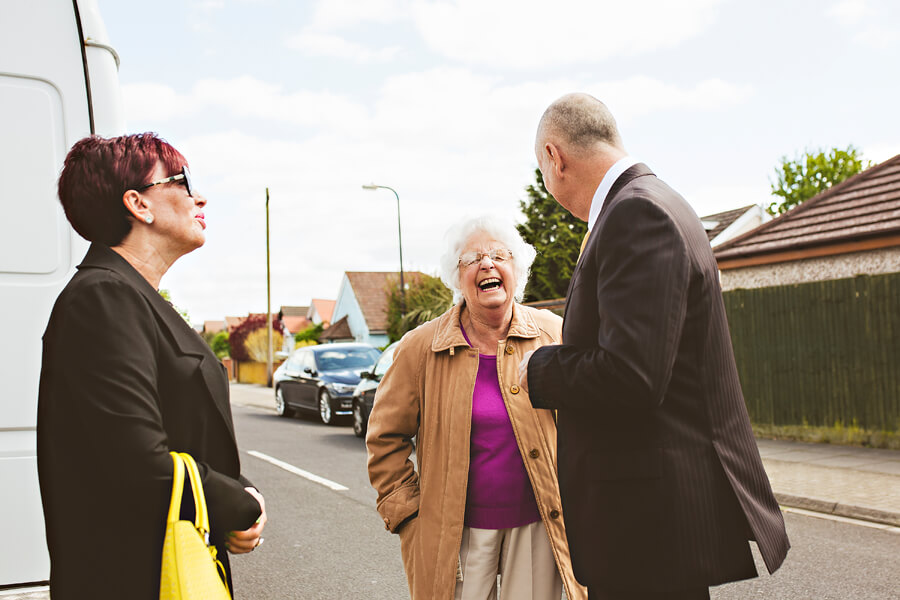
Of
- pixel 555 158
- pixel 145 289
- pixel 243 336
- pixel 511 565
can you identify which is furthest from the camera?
pixel 243 336

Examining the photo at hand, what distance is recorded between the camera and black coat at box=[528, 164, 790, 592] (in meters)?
1.84

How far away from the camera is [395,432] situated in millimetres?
2838

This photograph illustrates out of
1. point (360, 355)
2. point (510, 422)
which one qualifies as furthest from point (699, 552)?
point (360, 355)

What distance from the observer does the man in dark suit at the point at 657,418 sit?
1842 millimetres

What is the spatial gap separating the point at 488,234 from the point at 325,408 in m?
13.1

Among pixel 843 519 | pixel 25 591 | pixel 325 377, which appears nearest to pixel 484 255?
pixel 25 591

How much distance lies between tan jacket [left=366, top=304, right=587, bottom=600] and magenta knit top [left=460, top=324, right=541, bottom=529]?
0.05 m

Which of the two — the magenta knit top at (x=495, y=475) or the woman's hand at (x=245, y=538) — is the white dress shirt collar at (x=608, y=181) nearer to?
the magenta knit top at (x=495, y=475)

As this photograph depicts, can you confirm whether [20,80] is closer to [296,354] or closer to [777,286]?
[777,286]

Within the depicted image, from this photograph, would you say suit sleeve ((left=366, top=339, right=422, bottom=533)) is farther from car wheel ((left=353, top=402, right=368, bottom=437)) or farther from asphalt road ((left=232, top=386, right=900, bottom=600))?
car wheel ((left=353, top=402, right=368, bottom=437))

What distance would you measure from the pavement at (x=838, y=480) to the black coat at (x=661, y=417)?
540 centimetres

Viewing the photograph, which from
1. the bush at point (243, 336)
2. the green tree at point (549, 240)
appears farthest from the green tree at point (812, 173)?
the bush at point (243, 336)

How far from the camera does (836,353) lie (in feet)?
35.2

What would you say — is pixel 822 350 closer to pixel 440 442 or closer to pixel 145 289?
pixel 440 442
